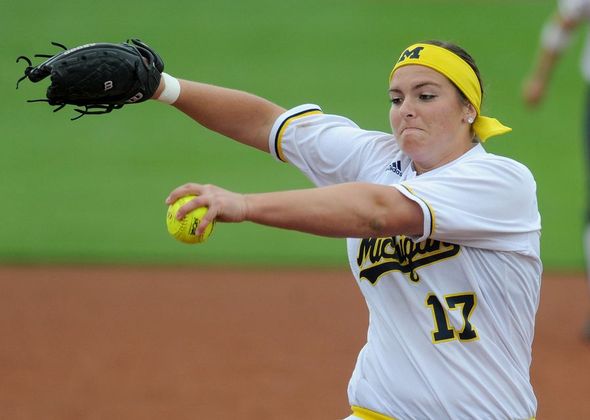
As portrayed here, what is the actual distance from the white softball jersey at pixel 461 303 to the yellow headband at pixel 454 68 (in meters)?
0.11

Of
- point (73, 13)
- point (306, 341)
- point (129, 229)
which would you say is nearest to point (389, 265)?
point (306, 341)

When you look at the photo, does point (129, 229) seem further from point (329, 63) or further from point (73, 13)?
point (73, 13)

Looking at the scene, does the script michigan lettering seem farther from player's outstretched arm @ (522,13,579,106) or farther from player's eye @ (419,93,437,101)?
player's outstretched arm @ (522,13,579,106)

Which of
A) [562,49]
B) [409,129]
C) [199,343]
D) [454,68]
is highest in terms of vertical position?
[562,49]

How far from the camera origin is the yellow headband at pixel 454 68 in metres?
3.72

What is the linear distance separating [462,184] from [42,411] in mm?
3961

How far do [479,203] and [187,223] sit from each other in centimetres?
97

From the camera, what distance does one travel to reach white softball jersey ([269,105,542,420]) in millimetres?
3504

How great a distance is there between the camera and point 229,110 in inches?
169

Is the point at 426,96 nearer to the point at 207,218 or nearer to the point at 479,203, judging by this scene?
the point at 479,203

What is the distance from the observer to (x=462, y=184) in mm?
3436

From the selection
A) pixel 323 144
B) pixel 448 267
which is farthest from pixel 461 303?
pixel 323 144

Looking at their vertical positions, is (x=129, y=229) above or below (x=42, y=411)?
above

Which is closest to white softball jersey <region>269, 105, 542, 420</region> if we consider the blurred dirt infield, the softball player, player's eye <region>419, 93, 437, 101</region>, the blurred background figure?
the softball player
